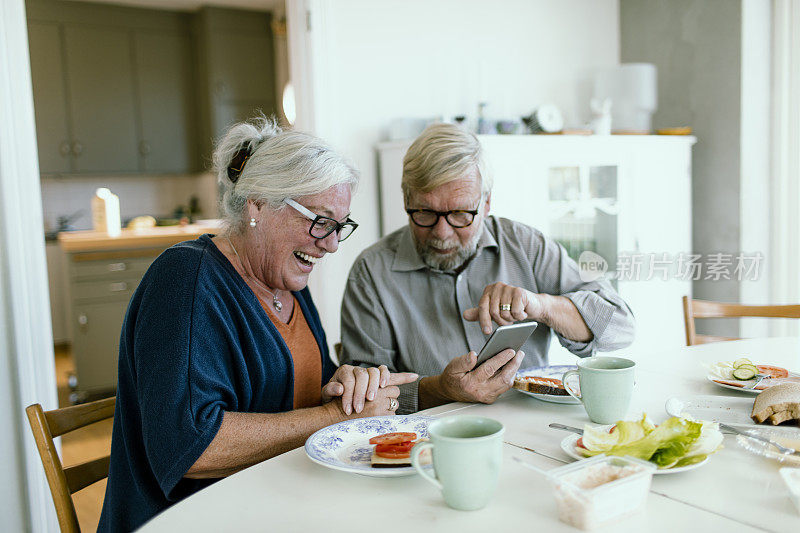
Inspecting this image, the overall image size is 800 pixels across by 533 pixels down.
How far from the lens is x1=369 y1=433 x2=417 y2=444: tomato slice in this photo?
3.20 ft

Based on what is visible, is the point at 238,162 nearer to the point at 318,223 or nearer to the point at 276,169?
the point at 276,169

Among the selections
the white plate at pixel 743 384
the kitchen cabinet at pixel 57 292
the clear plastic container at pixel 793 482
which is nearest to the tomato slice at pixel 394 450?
the clear plastic container at pixel 793 482

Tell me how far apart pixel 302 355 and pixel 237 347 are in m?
0.24

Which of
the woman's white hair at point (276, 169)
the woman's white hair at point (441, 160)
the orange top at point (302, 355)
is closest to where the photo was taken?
the woman's white hair at point (276, 169)

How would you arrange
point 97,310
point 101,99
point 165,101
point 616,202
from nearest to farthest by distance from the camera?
1. point 616,202
2. point 97,310
3. point 101,99
4. point 165,101

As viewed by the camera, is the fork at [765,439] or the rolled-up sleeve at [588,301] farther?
the rolled-up sleeve at [588,301]

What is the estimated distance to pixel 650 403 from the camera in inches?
48.8

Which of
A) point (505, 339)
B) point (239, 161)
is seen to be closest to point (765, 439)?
point (505, 339)

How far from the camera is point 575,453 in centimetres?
95

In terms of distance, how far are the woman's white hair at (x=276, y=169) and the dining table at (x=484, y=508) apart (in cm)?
53

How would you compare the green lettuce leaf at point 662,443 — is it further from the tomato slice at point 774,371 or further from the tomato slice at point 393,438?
the tomato slice at point 774,371

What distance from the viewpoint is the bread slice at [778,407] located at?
1.06m

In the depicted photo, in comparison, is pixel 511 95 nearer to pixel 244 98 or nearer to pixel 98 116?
pixel 244 98

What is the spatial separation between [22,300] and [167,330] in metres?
1.30
